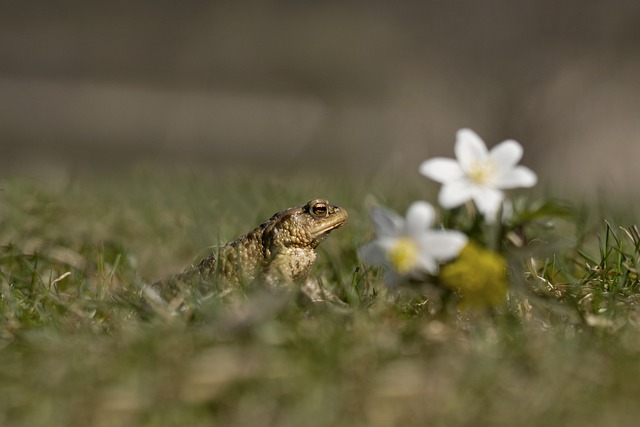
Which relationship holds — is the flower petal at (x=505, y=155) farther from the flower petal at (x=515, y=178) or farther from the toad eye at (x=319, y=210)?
the toad eye at (x=319, y=210)

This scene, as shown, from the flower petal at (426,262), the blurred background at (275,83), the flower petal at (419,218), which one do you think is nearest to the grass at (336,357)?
the flower petal at (426,262)

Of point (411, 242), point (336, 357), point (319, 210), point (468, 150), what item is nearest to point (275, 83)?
point (319, 210)

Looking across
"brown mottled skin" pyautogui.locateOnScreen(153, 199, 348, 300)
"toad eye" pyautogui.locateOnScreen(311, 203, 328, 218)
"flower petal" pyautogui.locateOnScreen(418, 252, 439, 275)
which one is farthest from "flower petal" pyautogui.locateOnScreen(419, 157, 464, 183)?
"toad eye" pyautogui.locateOnScreen(311, 203, 328, 218)

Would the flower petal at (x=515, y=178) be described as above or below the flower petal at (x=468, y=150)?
below

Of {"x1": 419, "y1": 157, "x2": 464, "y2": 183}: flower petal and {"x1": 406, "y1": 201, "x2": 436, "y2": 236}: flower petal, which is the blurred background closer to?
{"x1": 419, "y1": 157, "x2": 464, "y2": 183}: flower petal

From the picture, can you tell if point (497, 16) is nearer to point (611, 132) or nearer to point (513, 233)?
point (611, 132)

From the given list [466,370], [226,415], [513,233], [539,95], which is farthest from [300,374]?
[539,95]
